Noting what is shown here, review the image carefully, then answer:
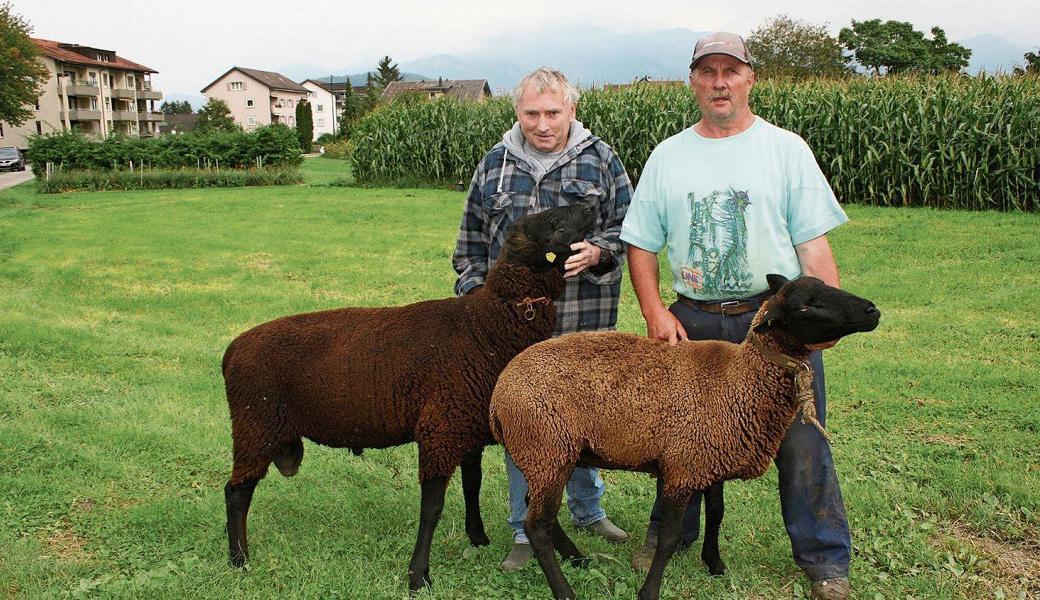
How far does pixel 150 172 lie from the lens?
107ft

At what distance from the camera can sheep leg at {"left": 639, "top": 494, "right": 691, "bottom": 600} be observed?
379 cm

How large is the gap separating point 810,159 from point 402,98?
27010 millimetres

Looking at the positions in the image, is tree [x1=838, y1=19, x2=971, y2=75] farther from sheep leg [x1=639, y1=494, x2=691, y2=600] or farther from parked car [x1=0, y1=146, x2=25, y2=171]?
sheep leg [x1=639, y1=494, x2=691, y2=600]

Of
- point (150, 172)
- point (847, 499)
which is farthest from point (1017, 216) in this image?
point (150, 172)

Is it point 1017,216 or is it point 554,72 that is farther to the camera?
point 1017,216

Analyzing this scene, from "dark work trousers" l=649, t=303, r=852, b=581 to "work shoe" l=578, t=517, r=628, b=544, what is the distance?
84 centimetres

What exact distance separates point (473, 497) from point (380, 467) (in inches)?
62.1

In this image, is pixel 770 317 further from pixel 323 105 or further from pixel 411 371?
pixel 323 105

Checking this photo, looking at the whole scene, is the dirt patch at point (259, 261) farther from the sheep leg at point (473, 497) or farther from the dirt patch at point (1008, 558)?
the dirt patch at point (1008, 558)

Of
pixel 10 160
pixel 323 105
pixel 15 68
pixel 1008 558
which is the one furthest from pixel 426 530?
pixel 323 105

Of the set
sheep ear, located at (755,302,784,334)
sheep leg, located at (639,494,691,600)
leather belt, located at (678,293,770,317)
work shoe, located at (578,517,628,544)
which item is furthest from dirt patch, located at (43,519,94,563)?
sheep ear, located at (755,302,784,334)

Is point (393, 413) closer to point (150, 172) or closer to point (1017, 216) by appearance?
point (1017, 216)

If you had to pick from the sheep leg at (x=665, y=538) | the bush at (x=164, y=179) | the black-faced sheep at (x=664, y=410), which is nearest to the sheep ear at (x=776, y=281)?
the black-faced sheep at (x=664, y=410)

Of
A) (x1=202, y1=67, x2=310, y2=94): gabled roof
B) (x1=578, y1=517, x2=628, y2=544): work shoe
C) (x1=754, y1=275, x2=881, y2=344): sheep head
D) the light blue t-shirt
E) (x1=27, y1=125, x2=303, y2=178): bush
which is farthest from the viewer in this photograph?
(x1=202, y1=67, x2=310, y2=94): gabled roof
